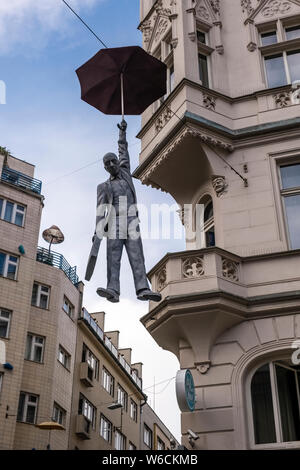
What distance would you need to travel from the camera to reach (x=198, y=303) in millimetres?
15227

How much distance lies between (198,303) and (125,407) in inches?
1692

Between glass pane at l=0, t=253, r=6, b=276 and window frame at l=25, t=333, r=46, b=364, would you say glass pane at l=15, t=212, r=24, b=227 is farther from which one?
window frame at l=25, t=333, r=46, b=364

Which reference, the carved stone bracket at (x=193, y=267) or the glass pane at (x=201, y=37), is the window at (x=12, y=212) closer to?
the glass pane at (x=201, y=37)

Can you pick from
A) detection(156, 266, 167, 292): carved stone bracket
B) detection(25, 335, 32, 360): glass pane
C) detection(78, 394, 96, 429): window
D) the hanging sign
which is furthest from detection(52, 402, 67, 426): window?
the hanging sign

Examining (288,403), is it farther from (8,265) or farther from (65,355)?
(65,355)

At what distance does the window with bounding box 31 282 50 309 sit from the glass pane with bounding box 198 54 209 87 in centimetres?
2398

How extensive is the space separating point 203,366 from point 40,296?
2703 centimetres

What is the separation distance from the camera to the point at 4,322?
36375mm

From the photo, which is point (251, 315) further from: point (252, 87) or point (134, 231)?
point (252, 87)

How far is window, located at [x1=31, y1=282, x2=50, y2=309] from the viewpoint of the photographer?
133 ft

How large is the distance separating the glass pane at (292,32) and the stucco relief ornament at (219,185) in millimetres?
5336

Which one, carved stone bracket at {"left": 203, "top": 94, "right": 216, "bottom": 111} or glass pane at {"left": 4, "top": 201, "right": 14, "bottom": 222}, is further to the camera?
glass pane at {"left": 4, "top": 201, "right": 14, "bottom": 222}

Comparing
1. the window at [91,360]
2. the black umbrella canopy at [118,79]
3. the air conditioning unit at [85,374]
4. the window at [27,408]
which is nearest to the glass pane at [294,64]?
the black umbrella canopy at [118,79]

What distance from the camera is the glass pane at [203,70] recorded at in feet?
63.9
